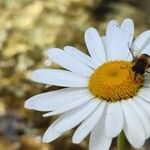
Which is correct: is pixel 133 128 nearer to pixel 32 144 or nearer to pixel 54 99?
pixel 54 99

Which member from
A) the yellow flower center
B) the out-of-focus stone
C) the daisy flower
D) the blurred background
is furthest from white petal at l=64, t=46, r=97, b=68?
the out-of-focus stone

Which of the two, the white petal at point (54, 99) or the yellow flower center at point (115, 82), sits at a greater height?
the yellow flower center at point (115, 82)

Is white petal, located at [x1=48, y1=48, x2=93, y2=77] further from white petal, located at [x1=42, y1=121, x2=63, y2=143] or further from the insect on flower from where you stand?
white petal, located at [x1=42, y1=121, x2=63, y2=143]

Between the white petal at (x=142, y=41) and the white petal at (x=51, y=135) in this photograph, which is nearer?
the white petal at (x=51, y=135)

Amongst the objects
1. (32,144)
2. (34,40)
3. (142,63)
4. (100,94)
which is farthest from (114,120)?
(34,40)

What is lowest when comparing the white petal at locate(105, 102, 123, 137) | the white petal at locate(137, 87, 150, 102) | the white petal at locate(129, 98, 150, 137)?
the white petal at locate(105, 102, 123, 137)

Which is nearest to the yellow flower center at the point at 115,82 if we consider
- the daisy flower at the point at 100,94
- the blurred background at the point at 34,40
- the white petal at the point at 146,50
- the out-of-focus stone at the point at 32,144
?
the daisy flower at the point at 100,94

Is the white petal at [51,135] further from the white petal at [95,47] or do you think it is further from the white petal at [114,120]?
the white petal at [95,47]
